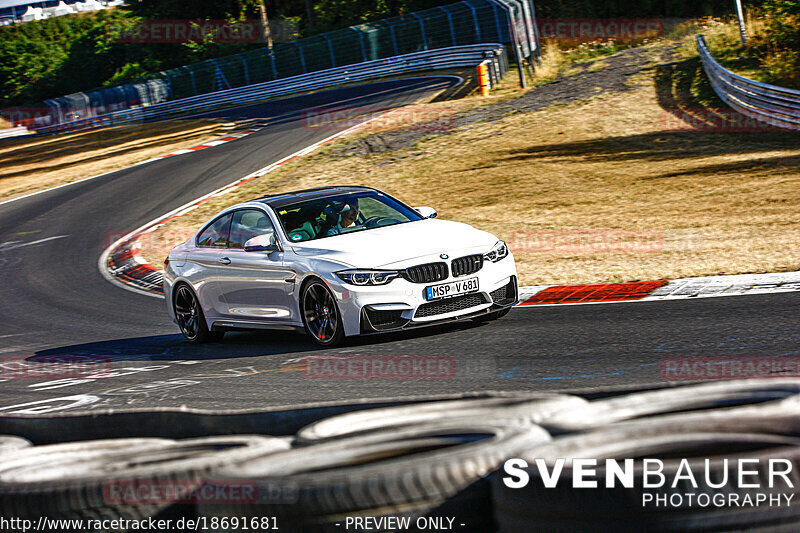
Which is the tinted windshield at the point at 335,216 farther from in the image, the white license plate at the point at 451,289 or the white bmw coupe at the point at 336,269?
the white license plate at the point at 451,289

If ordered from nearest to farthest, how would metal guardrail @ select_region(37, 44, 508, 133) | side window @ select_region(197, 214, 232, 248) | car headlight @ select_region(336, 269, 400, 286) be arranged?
1. car headlight @ select_region(336, 269, 400, 286)
2. side window @ select_region(197, 214, 232, 248)
3. metal guardrail @ select_region(37, 44, 508, 133)

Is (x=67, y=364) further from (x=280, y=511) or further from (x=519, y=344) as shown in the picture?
(x=280, y=511)

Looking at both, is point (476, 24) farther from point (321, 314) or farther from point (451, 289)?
point (451, 289)

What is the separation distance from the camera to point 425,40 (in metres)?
47.4

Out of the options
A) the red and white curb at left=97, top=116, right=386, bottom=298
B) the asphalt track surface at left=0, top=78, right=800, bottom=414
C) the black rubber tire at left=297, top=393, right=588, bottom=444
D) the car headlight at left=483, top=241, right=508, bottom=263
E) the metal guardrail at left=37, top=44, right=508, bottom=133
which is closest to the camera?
the black rubber tire at left=297, top=393, right=588, bottom=444

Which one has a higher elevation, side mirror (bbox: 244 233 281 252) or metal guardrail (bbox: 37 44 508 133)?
metal guardrail (bbox: 37 44 508 133)

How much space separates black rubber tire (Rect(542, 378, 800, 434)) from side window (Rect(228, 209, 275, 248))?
6265 millimetres

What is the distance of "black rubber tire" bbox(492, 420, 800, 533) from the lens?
9.66 ft

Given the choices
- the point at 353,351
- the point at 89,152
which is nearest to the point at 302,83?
the point at 89,152

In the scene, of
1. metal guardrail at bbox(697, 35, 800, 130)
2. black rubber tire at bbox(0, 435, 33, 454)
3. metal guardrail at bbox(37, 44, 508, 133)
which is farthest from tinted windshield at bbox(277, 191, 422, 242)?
metal guardrail at bbox(37, 44, 508, 133)

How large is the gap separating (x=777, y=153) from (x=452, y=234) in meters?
13.6

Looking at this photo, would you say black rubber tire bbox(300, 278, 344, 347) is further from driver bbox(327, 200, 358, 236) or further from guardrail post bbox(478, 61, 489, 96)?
A: guardrail post bbox(478, 61, 489, 96)

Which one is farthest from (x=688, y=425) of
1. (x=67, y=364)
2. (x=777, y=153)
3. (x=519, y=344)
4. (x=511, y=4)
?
(x=511, y=4)

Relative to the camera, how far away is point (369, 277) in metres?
8.62
